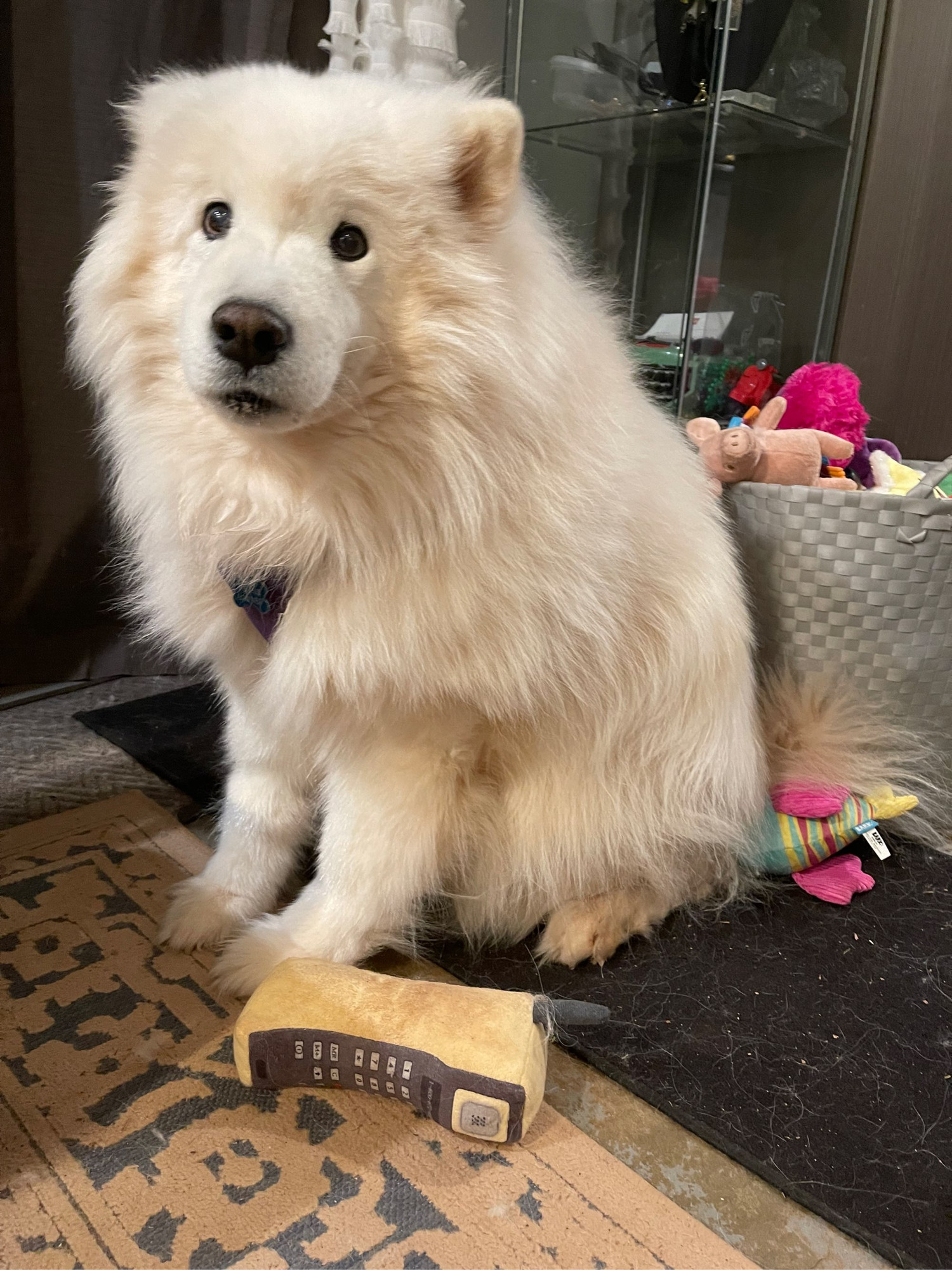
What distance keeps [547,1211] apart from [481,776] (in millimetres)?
547

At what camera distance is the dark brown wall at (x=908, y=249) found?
102 inches

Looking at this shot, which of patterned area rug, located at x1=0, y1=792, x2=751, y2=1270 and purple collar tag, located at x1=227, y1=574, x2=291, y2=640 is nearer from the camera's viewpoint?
patterned area rug, located at x1=0, y1=792, x2=751, y2=1270

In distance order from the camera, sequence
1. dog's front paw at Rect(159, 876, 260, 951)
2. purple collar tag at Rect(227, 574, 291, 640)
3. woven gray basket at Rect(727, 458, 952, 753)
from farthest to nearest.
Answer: woven gray basket at Rect(727, 458, 952, 753), dog's front paw at Rect(159, 876, 260, 951), purple collar tag at Rect(227, 574, 291, 640)

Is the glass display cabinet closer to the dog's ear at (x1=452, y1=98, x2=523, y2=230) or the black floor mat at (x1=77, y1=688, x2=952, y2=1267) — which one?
the dog's ear at (x1=452, y1=98, x2=523, y2=230)

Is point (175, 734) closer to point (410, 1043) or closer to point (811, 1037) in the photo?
point (410, 1043)

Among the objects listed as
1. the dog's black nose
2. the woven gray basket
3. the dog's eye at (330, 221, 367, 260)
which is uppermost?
the dog's eye at (330, 221, 367, 260)

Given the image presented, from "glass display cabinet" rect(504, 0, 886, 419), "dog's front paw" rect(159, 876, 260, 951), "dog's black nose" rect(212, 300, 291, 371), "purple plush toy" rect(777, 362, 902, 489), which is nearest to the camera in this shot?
"dog's black nose" rect(212, 300, 291, 371)

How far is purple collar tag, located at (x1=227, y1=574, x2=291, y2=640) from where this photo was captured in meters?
1.16

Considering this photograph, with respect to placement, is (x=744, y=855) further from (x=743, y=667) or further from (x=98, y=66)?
(x=98, y=66)

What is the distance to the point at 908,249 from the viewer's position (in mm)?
2723

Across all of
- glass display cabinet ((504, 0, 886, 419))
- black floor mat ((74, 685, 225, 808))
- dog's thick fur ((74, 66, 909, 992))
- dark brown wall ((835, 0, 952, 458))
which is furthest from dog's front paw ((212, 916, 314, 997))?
dark brown wall ((835, 0, 952, 458))

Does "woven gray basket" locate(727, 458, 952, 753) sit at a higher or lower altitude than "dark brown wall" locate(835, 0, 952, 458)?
lower

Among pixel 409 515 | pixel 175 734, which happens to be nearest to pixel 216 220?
pixel 409 515

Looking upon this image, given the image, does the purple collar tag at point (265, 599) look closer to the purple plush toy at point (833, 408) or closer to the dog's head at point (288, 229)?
the dog's head at point (288, 229)
